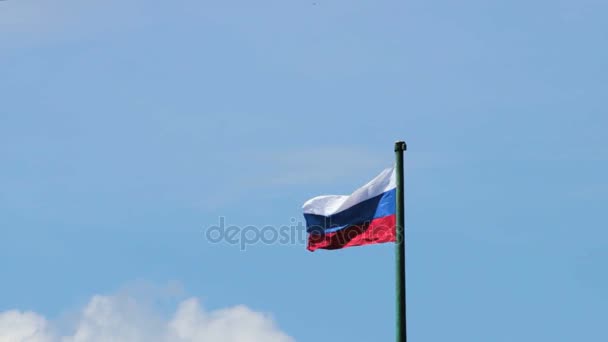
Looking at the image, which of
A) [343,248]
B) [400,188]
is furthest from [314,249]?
[400,188]

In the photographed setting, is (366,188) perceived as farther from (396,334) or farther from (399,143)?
(396,334)

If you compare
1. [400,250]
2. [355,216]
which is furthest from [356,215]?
[400,250]

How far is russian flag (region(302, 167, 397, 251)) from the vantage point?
1875cm

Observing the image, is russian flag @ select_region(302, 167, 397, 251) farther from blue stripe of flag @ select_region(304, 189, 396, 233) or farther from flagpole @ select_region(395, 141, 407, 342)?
flagpole @ select_region(395, 141, 407, 342)

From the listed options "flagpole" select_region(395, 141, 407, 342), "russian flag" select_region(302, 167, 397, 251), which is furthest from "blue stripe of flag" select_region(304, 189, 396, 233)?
"flagpole" select_region(395, 141, 407, 342)

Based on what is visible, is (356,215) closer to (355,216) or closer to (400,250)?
(355,216)

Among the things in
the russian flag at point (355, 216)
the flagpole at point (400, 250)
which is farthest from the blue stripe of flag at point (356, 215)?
the flagpole at point (400, 250)

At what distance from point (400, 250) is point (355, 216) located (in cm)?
264

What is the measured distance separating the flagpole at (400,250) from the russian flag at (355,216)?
41.5 inches

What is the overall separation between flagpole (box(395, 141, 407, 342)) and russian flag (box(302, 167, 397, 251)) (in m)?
1.05

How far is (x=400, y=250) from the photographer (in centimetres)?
1694

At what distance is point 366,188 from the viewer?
19.1m

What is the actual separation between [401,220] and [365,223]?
2.11 m

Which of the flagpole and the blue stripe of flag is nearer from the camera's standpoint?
the flagpole
